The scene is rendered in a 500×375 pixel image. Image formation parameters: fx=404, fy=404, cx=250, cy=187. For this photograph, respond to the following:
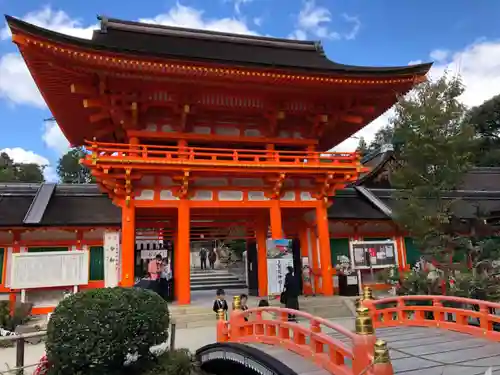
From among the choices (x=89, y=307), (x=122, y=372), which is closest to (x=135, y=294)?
(x=89, y=307)

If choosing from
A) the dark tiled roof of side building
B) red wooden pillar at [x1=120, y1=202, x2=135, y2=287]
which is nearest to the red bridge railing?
red wooden pillar at [x1=120, y1=202, x2=135, y2=287]

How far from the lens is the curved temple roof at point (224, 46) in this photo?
45.7 ft

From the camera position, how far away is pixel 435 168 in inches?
402

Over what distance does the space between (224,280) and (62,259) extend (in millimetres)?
12474

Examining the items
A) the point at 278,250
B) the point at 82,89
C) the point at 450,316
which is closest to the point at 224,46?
the point at 82,89

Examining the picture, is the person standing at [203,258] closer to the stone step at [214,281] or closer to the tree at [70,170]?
the stone step at [214,281]

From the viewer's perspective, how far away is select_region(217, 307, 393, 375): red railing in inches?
180

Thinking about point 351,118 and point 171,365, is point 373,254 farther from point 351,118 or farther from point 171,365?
point 171,365

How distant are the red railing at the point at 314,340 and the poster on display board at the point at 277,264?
485 cm

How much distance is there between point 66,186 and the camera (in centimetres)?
1628

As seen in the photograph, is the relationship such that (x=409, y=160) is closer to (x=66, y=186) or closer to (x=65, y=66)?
(x=65, y=66)

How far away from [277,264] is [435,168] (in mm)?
5556

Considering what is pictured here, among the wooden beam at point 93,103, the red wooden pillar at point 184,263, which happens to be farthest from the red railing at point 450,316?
the wooden beam at point 93,103

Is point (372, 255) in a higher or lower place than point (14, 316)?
higher
